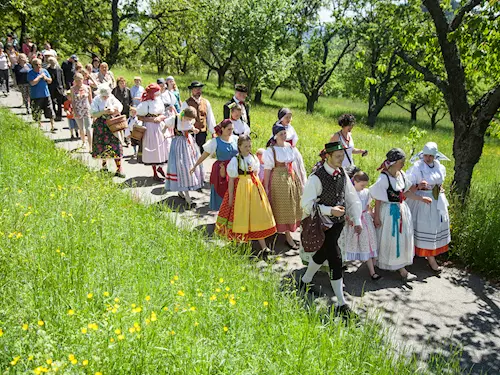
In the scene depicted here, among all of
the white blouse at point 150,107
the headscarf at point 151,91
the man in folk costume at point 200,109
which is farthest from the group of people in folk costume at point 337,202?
the white blouse at point 150,107

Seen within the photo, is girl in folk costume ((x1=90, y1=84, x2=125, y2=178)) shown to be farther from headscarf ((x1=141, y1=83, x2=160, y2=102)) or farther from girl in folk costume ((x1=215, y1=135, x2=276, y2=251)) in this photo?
girl in folk costume ((x1=215, y1=135, x2=276, y2=251))

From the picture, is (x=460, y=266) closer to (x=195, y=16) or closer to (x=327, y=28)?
(x=195, y=16)

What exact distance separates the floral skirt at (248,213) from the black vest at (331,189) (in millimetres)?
1412

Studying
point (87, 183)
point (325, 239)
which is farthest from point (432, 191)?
point (87, 183)

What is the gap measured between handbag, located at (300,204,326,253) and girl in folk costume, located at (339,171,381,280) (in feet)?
3.42

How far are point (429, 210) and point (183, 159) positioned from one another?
441 cm

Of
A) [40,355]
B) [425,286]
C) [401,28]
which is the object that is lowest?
[425,286]

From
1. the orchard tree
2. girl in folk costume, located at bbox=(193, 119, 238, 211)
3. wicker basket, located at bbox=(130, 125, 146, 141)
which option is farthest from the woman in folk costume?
wicker basket, located at bbox=(130, 125, 146, 141)

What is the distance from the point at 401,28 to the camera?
7.97m

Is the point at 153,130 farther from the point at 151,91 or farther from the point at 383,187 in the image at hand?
the point at 383,187

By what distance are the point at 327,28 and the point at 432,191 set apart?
87.4 feet

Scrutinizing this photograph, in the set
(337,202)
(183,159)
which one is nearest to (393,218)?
(337,202)

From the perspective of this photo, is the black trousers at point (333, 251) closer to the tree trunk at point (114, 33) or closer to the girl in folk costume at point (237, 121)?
the girl in folk costume at point (237, 121)

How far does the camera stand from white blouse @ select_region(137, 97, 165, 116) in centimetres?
922
